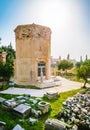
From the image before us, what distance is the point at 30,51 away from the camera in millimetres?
18656

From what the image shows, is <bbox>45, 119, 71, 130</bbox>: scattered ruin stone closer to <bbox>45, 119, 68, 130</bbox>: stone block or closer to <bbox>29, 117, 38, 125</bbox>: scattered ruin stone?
<bbox>45, 119, 68, 130</bbox>: stone block

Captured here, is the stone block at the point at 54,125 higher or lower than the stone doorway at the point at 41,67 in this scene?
lower

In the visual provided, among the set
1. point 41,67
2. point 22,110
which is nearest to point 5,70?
point 41,67

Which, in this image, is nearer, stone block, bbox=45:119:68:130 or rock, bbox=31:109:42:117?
stone block, bbox=45:119:68:130

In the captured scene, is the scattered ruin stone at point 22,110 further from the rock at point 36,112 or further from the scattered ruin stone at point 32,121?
the scattered ruin stone at point 32,121

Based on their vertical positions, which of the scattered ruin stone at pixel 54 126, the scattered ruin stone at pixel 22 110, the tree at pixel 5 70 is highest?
the tree at pixel 5 70

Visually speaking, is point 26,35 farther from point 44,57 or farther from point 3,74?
point 3,74

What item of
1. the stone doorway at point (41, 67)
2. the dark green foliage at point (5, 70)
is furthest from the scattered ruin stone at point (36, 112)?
the stone doorway at point (41, 67)

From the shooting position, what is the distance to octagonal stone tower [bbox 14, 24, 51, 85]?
18.5m

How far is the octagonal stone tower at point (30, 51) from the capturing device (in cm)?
1855

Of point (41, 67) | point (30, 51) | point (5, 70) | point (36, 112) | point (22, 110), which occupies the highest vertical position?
point (30, 51)

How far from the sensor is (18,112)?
8930 millimetres

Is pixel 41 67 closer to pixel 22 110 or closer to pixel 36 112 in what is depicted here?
pixel 36 112

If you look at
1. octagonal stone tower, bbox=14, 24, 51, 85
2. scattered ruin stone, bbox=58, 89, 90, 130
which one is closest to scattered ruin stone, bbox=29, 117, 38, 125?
scattered ruin stone, bbox=58, 89, 90, 130
